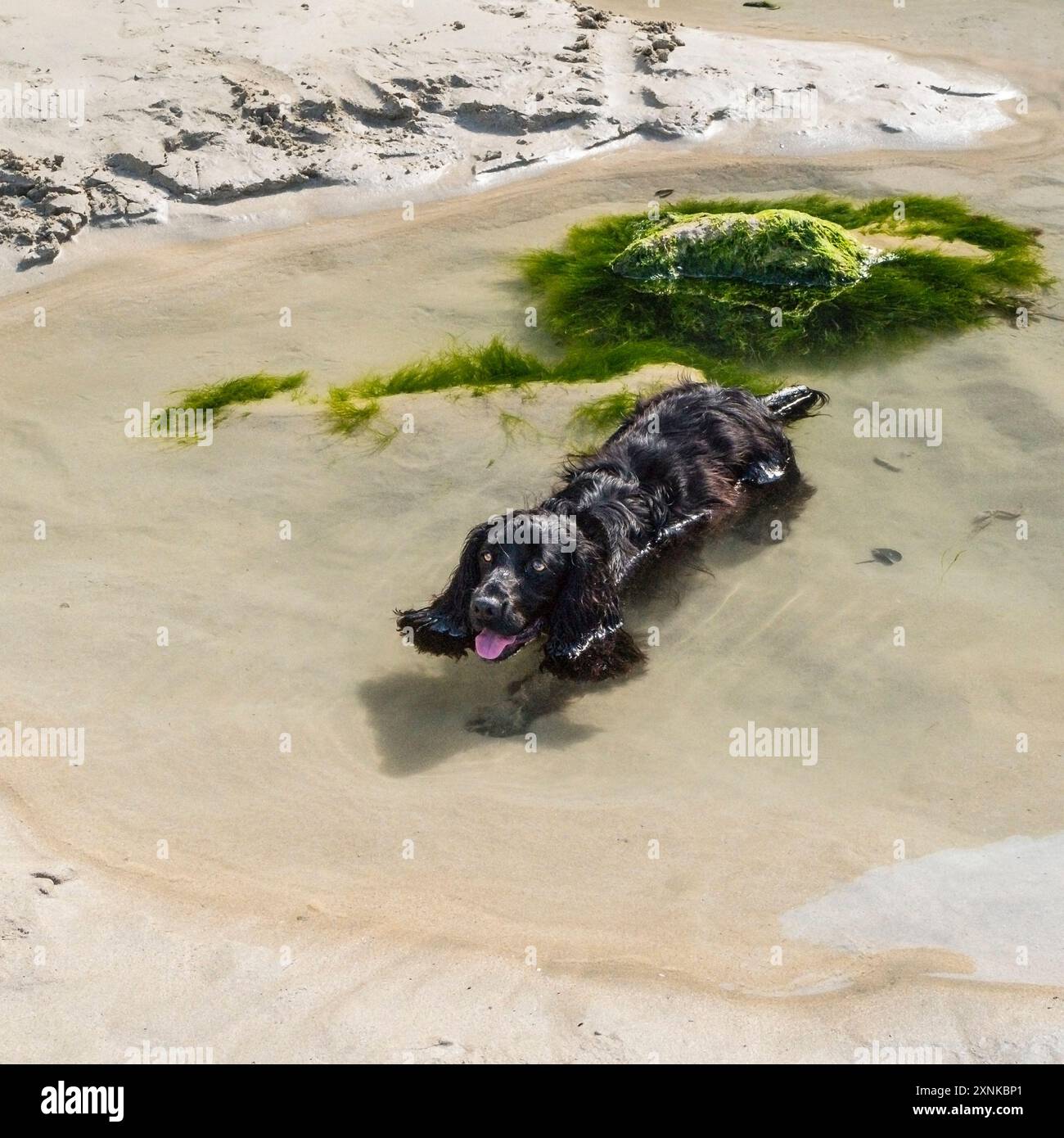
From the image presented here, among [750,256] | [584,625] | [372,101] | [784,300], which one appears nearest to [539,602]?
[584,625]

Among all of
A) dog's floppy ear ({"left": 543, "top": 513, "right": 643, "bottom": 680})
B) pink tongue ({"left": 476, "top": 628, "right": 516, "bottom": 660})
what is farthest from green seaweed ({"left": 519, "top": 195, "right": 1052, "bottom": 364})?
pink tongue ({"left": 476, "top": 628, "right": 516, "bottom": 660})

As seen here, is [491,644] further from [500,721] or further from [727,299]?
[727,299]

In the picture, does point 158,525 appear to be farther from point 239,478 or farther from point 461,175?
Answer: point 461,175

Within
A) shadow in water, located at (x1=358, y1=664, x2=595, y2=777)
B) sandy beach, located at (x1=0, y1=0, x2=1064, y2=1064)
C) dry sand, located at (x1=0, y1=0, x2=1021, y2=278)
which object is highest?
dry sand, located at (x1=0, y1=0, x2=1021, y2=278)

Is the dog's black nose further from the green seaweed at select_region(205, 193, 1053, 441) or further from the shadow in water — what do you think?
the green seaweed at select_region(205, 193, 1053, 441)

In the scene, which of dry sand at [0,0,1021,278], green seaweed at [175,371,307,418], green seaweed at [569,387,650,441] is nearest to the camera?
green seaweed at [569,387,650,441]

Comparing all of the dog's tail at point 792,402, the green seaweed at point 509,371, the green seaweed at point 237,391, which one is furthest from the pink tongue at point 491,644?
the green seaweed at point 237,391

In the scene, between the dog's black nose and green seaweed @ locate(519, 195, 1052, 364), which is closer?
the dog's black nose

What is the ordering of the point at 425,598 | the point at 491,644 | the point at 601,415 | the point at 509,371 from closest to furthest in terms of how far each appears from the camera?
the point at 491,644, the point at 425,598, the point at 601,415, the point at 509,371
